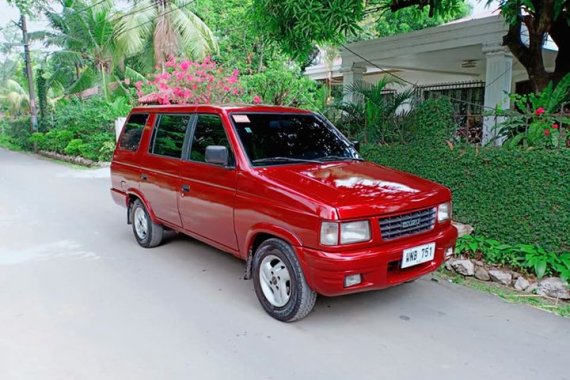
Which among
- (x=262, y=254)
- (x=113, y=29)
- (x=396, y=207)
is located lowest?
(x=262, y=254)

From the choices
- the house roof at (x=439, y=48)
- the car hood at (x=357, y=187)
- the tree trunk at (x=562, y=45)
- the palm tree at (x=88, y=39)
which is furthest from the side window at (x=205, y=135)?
the palm tree at (x=88, y=39)

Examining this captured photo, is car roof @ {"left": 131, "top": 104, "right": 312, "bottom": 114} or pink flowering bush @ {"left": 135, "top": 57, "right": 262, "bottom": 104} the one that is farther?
pink flowering bush @ {"left": 135, "top": 57, "right": 262, "bottom": 104}

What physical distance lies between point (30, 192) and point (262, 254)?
9144 millimetres

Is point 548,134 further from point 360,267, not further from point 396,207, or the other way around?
point 360,267

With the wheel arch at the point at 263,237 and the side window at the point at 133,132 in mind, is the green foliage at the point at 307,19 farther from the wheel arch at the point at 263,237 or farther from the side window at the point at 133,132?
the wheel arch at the point at 263,237

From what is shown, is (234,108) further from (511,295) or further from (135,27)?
(135,27)

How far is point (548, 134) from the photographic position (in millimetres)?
4938

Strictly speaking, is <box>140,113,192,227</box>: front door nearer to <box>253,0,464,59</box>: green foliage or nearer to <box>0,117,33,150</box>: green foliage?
<box>253,0,464,59</box>: green foliage

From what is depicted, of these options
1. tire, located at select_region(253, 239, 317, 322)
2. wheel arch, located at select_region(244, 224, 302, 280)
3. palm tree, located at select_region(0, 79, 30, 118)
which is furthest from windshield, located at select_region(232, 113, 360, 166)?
palm tree, located at select_region(0, 79, 30, 118)

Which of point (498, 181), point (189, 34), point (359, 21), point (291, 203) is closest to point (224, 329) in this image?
point (291, 203)

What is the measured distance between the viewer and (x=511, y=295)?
4641 mm

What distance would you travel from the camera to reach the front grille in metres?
3.66

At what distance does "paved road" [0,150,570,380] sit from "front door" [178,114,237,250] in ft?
2.03

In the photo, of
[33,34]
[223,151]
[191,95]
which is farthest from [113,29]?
[223,151]
